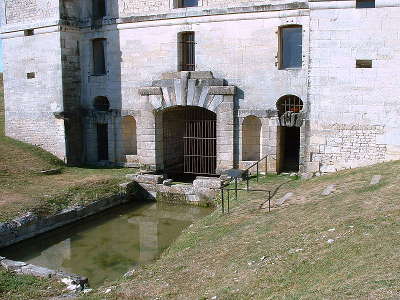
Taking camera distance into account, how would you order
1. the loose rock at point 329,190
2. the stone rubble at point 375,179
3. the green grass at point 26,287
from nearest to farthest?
the green grass at point 26,287 < the stone rubble at point 375,179 < the loose rock at point 329,190

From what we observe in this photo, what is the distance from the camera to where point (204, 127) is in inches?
727

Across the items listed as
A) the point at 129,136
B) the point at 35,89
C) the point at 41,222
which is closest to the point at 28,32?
the point at 35,89

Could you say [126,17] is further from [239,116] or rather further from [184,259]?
[184,259]

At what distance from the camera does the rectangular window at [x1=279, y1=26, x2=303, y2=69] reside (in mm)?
15469

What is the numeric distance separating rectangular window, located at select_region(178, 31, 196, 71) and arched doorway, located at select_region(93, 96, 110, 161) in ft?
12.3

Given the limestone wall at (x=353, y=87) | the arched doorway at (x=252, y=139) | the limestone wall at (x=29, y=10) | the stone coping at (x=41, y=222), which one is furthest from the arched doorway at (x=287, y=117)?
the limestone wall at (x=29, y=10)

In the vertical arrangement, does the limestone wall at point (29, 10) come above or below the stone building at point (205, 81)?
above

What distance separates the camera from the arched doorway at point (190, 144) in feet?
59.1

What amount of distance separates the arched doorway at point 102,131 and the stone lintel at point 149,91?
2.39 metres

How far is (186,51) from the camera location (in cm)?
1716

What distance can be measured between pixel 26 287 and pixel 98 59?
1251 cm

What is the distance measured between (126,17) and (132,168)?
5764mm

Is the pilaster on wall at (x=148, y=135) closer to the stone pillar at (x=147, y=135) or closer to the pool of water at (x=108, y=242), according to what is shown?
the stone pillar at (x=147, y=135)

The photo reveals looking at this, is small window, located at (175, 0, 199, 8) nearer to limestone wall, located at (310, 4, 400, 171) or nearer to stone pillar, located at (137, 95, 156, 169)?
stone pillar, located at (137, 95, 156, 169)
